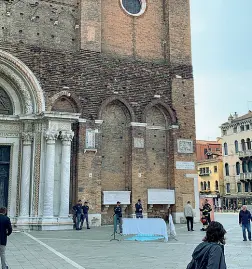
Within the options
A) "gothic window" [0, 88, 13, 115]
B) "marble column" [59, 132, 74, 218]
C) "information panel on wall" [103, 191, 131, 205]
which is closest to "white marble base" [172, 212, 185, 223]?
"information panel on wall" [103, 191, 131, 205]

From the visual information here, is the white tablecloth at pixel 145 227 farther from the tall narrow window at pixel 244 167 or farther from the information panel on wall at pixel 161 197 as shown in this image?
the tall narrow window at pixel 244 167

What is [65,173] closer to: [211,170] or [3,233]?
[3,233]

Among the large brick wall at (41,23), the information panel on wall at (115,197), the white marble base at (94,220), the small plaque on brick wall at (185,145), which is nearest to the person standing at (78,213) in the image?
the white marble base at (94,220)

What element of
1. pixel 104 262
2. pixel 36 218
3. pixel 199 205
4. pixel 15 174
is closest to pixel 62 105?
pixel 15 174

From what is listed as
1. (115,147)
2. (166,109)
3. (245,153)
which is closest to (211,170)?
(245,153)

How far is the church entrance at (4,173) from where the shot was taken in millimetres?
16891

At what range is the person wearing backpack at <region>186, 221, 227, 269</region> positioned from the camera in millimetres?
3361

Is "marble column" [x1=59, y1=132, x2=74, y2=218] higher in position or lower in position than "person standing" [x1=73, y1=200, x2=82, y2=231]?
higher

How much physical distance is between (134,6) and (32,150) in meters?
9.65

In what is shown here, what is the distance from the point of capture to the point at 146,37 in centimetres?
2064

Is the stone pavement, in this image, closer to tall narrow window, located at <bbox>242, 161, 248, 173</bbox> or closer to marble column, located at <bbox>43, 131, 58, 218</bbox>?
marble column, located at <bbox>43, 131, 58, 218</bbox>

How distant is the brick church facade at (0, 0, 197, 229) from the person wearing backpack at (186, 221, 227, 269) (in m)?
13.3

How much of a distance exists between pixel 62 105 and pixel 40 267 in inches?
435

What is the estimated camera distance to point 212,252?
3.40 meters
